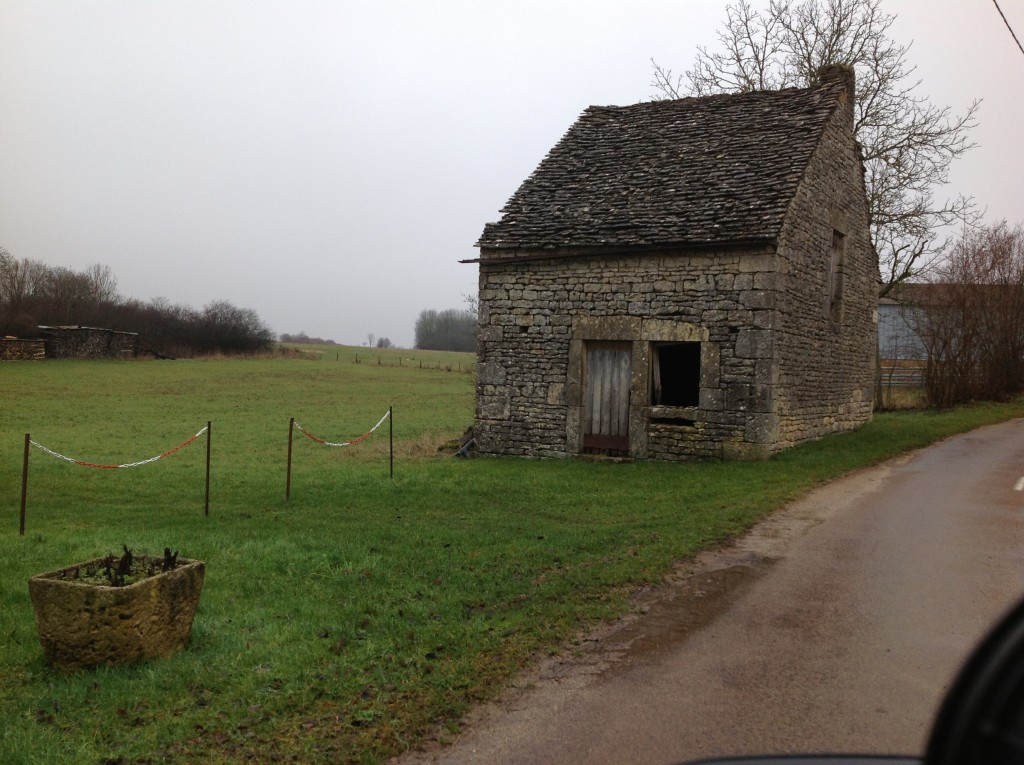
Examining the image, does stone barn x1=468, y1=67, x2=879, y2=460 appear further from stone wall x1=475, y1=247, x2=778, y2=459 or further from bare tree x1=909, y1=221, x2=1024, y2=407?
bare tree x1=909, y1=221, x2=1024, y2=407

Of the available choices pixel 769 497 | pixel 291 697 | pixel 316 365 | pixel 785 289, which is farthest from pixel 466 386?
pixel 291 697

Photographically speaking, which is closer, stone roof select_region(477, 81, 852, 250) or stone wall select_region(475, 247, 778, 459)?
stone wall select_region(475, 247, 778, 459)

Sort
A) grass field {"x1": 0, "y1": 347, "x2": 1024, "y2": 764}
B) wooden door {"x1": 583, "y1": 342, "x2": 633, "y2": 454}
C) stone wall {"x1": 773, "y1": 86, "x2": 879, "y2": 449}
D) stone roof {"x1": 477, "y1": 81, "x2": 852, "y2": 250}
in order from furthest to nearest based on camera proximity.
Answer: wooden door {"x1": 583, "y1": 342, "x2": 633, "y2": 454}, stone wall {"x1": 773, "y1": 86, "x2": 879, "y2": 449}, stone roof {"x1": 477, "y1": 81, "x2": 852, "y2": 250}, grass field {"x1": 0, "y1": 347, "x2": 1024, "y2": 764}

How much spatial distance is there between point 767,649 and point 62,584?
4.60 meters

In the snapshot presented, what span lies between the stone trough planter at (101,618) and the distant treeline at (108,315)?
4752 cm

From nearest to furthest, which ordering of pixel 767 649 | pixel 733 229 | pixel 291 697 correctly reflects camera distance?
pixel 291 697 < pixel 767 649 < pixel 733 229

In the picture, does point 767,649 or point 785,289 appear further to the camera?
point 785,289

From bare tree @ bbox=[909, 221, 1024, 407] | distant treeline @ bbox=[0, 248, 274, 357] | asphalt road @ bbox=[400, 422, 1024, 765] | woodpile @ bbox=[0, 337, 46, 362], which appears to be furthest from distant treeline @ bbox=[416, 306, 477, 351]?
asphalt road @ bbox=[400, 422, 1024, 765]

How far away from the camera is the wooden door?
16391mm

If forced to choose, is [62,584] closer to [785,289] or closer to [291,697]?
[291,697]

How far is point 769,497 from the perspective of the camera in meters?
11.3

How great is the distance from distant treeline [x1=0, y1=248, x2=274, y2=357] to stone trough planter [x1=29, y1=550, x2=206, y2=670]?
1871 inches

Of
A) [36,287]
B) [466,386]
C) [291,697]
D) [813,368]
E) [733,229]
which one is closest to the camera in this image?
[291,697]

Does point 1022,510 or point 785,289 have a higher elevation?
point 785,289
